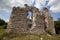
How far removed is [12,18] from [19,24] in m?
1.88

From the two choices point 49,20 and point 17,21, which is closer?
point 17,21

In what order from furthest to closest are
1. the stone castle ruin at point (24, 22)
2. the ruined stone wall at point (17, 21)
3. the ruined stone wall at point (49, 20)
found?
the ruined stone wall at point (49, 20) → the stone castle ruin at point (24, 22) → the ruined stone wall at point (17, 21)

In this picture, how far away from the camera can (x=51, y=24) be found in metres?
43.4

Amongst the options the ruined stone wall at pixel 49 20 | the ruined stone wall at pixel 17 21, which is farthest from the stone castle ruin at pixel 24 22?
the ruined stone wall at pixel 49 20

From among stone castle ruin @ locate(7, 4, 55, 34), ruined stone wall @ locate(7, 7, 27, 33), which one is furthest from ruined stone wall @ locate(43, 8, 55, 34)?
ruined stone wall @ locate(7, 7, 27, 33)

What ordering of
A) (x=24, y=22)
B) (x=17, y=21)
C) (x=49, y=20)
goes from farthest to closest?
(x=49, y=20) < (x=24, y=22) < (x=17, y=21)

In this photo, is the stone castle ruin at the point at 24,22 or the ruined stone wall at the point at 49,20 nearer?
the stone castle ruin at the point at 24,22

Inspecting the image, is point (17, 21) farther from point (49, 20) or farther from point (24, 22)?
point (49, 20)

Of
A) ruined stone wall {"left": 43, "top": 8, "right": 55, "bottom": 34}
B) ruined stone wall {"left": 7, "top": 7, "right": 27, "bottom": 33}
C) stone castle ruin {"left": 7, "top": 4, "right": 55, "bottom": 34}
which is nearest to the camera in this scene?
ruined stone wall {"left": 7, "top": 7, "right": 27, "bottom": 33}

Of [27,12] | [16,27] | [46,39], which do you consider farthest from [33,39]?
[27,12]

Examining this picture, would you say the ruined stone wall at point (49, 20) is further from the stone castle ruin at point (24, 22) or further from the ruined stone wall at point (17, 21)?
the ruined stone wall at point (17, 21)

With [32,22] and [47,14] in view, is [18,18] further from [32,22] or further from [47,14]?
[47,14]

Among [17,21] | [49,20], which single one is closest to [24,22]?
[17,21]

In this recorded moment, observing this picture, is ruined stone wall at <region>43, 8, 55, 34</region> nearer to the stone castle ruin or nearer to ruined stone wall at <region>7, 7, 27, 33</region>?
the stone castle ruin
